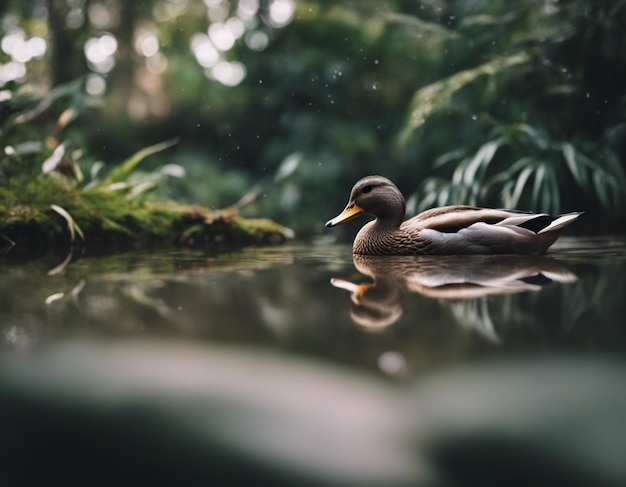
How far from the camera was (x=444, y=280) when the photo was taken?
78.2 inches

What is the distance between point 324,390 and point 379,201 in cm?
197

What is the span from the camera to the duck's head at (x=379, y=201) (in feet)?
9.43

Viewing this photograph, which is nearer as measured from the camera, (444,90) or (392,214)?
(392,214)

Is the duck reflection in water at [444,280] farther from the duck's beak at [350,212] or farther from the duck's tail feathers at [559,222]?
the duck's beak at [350,212]

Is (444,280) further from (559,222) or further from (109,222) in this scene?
(109,222)

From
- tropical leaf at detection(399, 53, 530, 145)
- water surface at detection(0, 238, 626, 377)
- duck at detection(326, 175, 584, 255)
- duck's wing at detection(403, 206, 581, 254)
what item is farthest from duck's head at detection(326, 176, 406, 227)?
tropical leaf at detection(399, 53, 530, 145)

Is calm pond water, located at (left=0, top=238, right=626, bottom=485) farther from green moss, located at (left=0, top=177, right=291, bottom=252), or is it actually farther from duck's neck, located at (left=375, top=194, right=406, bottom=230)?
green moss, located at (left=0, top=177, right=291, bottom=252)

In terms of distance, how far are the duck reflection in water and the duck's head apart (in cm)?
21

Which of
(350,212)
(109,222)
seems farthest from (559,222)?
(109,222)

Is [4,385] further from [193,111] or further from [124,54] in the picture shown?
[124,54]

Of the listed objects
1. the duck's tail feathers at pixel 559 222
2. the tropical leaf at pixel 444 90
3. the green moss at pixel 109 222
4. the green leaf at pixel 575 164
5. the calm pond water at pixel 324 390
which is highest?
the tropical leaf at pixel 444 90

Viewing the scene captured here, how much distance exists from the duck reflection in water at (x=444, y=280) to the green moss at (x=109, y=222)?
171 centimetres

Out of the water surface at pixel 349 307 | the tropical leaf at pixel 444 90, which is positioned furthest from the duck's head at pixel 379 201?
the tropical leaf at pixel 444 90

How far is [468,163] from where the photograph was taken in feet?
15.5
